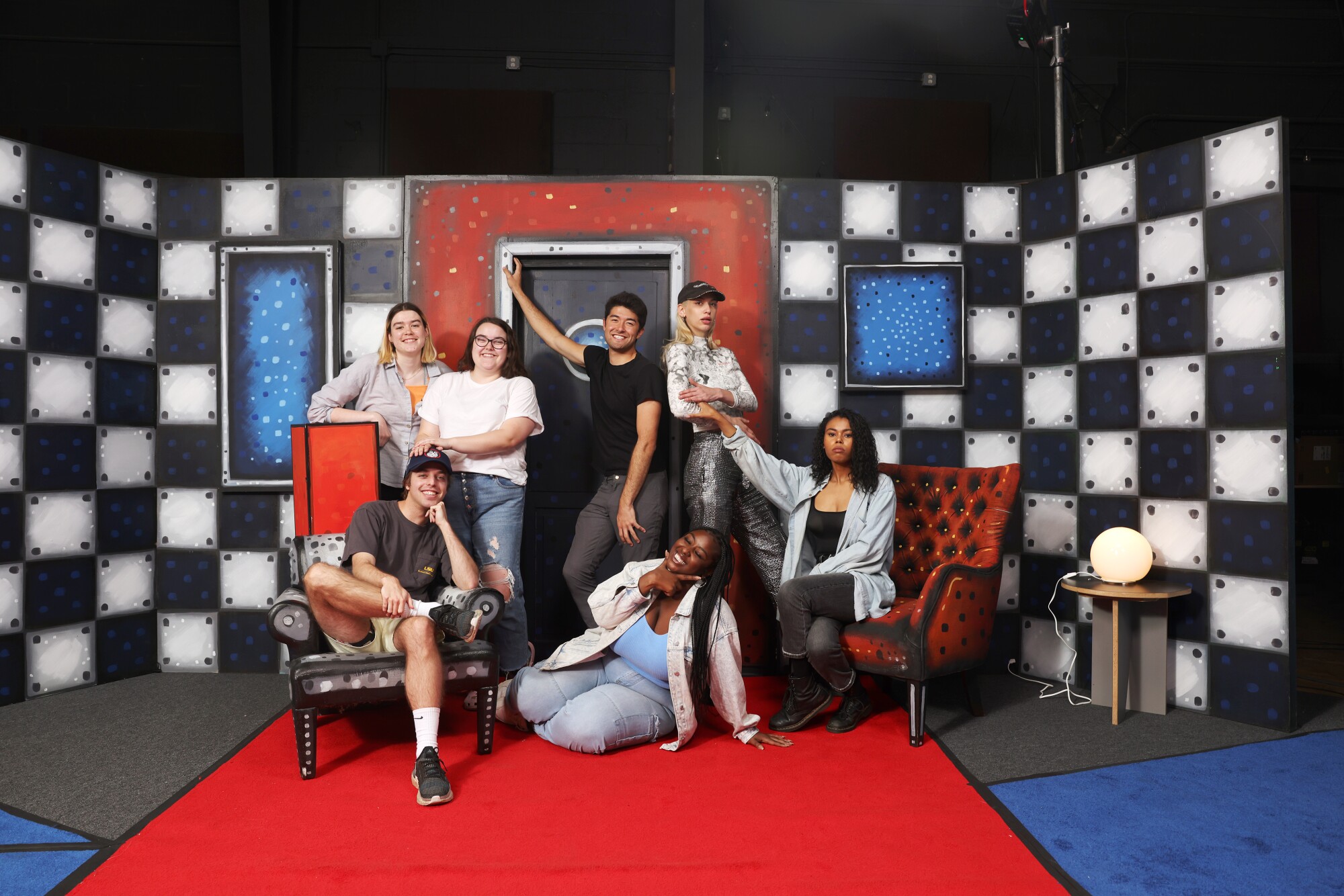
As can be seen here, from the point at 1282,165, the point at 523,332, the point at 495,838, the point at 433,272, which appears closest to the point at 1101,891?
the point at 495,838

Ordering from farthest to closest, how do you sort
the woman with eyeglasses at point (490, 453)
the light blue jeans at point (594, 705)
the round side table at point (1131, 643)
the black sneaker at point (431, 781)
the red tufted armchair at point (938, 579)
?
the woman with eyeglasses at point (490, 453), the round side table at point (1131, 643), the red tufted armchair at point (938, 579), the light blue jeans at point (594, 705), the black sneaker at point (431, 781)

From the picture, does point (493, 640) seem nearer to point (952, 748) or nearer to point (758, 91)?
point (952, 748)

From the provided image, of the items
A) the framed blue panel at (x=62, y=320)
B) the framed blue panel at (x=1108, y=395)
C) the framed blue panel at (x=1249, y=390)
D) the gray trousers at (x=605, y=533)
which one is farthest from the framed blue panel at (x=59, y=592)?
the framed blue panel at (x=1249, y=390)

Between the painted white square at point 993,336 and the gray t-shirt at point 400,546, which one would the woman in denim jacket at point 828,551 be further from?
the gray t-shirt at point 400,546

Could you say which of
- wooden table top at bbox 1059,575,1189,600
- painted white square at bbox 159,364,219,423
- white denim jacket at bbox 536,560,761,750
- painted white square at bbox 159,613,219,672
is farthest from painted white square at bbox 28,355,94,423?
wooden table top at bbox 1059,575,1189,600

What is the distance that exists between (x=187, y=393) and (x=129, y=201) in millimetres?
967

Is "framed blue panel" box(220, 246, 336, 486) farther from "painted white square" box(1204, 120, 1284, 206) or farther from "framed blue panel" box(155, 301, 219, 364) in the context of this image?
"painted white square" box(1204, 120, 1284, 206)

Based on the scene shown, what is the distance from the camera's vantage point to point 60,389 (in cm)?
388

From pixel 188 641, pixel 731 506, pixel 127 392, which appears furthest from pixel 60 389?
pixel 731 506

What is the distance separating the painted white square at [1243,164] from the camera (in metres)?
3.35

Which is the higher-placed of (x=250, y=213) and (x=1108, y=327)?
(x=250, y=213)

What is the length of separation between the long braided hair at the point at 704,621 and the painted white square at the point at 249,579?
92.4 inches

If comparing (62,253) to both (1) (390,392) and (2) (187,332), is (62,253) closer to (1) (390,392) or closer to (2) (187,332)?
(2) (187,332)

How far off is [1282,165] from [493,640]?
3.58m
